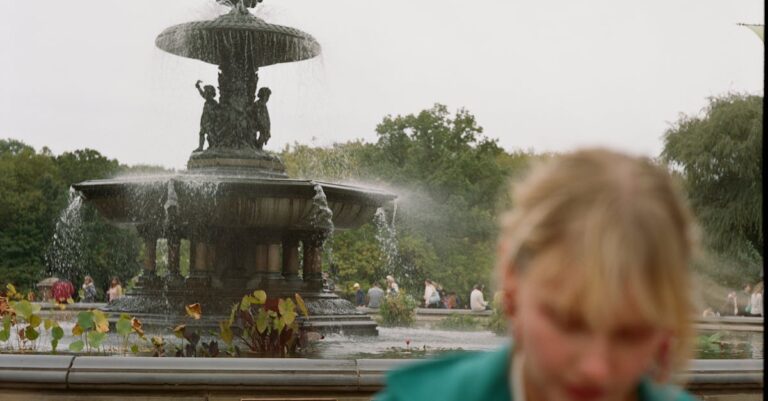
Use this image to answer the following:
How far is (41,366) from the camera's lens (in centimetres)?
585

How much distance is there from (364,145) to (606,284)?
57.0 m

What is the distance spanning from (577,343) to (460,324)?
686 inches

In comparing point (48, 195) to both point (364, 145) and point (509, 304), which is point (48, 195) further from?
point (509, 304)

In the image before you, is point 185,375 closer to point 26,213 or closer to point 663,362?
point 663,362

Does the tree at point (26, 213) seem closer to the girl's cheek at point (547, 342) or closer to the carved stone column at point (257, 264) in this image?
the carved stone column at point (257, 264)

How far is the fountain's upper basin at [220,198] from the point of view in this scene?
41.5 ft

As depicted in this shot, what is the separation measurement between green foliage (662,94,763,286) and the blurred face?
43975mm

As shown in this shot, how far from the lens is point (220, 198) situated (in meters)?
12.7

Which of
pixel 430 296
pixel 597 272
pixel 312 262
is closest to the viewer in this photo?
pixel 597 272

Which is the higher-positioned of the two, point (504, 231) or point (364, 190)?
point (364, 190)

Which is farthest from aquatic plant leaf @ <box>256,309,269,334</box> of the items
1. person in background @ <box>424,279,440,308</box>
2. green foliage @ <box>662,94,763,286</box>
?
green foliage @ <box>662,94,763,286</box>

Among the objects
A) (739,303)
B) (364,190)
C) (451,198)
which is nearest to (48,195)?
(451,198)

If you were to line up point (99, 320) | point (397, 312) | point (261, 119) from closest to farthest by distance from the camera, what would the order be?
point (99, 320) → point (261, 119) → point (397, 312)

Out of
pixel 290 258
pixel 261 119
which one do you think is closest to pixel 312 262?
pixel 290 258
